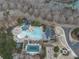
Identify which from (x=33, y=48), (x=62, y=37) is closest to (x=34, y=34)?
(x=33, y=48)

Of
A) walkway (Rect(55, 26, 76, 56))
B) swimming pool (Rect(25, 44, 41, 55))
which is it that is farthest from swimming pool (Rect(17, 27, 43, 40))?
walkway (Rect(55, 26, 76, 56))

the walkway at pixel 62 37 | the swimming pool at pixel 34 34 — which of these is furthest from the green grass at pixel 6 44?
the walkway at pixel 62 37

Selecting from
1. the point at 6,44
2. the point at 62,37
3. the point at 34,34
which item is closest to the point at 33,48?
the point at 34,34

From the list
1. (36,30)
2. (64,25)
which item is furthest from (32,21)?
(64,25)

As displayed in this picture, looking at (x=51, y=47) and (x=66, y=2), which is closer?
(x=51, y=47)

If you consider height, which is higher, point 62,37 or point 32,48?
point 62,37

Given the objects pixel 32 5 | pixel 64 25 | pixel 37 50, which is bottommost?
pixel 37 50

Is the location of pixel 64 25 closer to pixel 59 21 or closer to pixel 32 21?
pixel 59 21

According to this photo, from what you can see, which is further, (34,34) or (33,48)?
(34,34)

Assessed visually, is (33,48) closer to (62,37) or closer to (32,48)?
(32,48)

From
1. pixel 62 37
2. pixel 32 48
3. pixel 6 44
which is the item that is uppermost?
pixel 62 37
